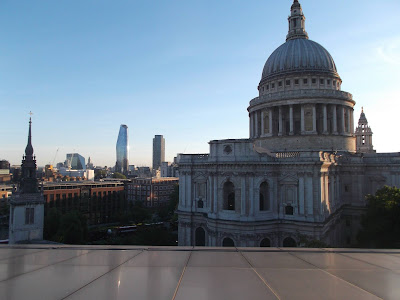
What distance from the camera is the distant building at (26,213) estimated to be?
136ft

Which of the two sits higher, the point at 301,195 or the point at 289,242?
the point at 301,195

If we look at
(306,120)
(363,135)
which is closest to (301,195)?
(306,120)

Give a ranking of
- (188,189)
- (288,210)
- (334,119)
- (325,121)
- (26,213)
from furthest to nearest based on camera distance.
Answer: (334,119)
(325,121)
(26,213)
(188,189)
(288,210)

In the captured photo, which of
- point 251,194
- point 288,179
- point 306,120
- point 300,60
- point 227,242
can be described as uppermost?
point 300,60

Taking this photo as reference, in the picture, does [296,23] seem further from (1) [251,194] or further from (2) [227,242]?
(2) [227,242]

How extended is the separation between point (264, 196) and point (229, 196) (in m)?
4.40

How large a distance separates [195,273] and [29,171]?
47.0 metres

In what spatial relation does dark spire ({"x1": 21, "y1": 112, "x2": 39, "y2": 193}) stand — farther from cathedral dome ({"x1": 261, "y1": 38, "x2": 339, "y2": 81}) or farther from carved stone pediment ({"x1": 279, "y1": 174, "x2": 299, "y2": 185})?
cathedral dome ({"x1": 261, "y1": 38, "x2": 339, "y2": 81})

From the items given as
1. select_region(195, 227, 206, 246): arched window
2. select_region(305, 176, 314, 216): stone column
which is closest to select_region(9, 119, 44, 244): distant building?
select_region(195, 227, 206, 246): arched window

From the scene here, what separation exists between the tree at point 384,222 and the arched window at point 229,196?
1572 cm

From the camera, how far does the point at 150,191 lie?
98000mm

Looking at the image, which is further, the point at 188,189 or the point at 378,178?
the point at 378,178

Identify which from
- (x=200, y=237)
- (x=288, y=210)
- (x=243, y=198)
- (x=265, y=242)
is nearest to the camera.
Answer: (x=243, y=198)

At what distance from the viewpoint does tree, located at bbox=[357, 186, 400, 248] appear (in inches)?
1266
